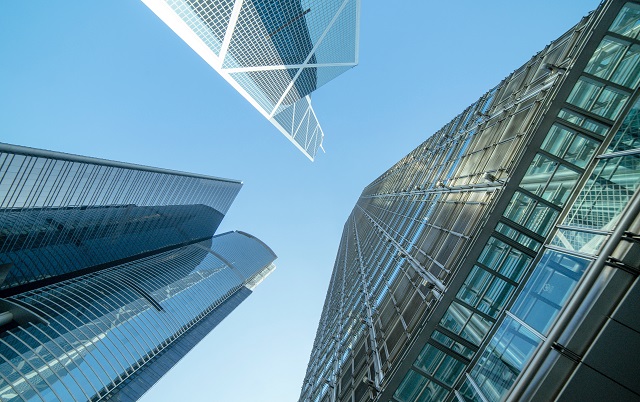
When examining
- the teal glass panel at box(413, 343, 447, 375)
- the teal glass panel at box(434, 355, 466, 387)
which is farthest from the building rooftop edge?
the teal glass panel at box(434, 355, 466, 387)

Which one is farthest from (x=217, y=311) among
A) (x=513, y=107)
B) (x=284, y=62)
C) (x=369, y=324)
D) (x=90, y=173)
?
(x=513, y=107)

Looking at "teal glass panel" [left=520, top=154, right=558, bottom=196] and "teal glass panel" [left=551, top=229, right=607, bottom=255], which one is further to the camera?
"teal glass panel" [left=520, top=154, right=558, bottom=196]

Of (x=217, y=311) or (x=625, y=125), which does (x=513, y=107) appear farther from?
(x=217, y=311)

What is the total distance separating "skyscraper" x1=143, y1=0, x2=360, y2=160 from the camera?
→ 89.6 m

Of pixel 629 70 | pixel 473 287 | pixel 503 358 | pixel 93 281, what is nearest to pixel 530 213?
pixel 473 287

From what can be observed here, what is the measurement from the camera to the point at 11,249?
199 feet

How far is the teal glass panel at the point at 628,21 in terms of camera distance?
1032cm

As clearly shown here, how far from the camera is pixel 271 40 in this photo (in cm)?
10750

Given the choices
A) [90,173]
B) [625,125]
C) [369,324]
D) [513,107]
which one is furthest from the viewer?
[90,173]

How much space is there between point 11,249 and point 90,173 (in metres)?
20.7

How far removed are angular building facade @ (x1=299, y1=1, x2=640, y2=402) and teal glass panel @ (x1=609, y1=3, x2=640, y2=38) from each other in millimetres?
33

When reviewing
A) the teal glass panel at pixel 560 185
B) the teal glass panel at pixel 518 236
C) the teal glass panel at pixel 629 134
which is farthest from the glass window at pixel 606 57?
the teal glass panel at pixel 518 236

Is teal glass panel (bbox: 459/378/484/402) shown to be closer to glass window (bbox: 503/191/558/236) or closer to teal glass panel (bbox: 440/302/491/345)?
teal glass panel (bbox: 440/302/491/345)

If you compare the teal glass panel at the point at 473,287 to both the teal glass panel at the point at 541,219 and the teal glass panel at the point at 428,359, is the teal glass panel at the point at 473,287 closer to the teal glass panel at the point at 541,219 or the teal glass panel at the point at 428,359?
the teal glass panel at the point at 428,359
